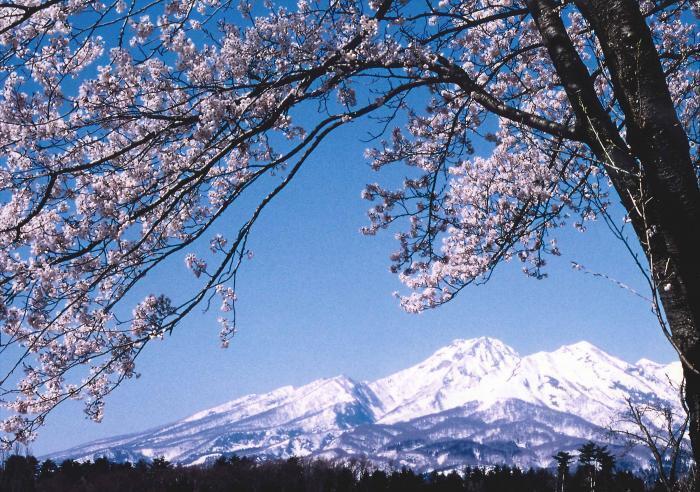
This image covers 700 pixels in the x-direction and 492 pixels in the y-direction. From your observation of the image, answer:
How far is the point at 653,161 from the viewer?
12.4 feet

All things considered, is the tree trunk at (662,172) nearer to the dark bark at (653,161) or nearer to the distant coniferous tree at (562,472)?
the dark bark at (653,161)

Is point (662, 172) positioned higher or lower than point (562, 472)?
higher

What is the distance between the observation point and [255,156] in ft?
23.4

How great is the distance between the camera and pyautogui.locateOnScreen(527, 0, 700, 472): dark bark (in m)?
3.56

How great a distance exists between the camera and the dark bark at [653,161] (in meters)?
3.56

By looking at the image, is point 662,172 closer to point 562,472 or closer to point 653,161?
point 653,161

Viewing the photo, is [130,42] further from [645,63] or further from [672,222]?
[672,222]

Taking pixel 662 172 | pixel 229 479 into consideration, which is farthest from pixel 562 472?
pixel 229 479

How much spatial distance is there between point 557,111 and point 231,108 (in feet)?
24.9

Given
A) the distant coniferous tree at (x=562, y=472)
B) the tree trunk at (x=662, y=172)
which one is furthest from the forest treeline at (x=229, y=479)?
the tree trunk at (x=662, y=172)

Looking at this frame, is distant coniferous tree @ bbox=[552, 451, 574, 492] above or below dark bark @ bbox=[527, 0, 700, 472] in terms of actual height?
below

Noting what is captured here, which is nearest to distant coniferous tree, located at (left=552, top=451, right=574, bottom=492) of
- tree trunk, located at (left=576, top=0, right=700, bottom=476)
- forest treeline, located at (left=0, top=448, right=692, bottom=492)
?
tree trunk, located at (left=576, top=0, right=700, bottom=476)

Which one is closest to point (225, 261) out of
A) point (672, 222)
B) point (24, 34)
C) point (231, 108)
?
point (231, 108)

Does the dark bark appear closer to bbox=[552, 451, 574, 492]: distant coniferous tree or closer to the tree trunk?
the tree trunk
